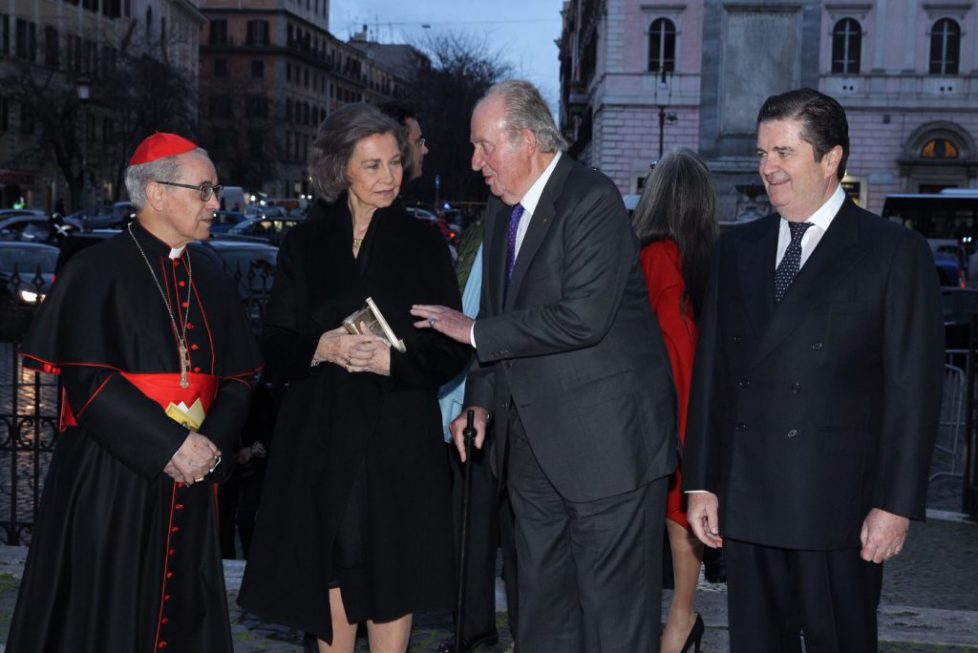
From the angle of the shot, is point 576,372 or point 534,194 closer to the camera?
point 576,372

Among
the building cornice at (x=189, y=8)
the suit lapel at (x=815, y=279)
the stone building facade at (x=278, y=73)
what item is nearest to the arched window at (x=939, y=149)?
the stone building facade at (x=278, y=73)

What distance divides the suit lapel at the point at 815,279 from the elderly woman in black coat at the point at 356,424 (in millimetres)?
1204

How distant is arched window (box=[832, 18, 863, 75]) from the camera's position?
52656 mm

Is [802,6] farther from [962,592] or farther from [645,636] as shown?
[645,636]

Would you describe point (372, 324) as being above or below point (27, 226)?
below

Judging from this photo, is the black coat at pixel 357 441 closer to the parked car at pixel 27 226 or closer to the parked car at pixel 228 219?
the parked car at pixel 27 226

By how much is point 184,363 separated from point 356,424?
642mm

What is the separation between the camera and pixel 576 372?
402 cm

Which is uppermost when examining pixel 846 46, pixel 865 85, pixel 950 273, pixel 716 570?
pixel 846 46


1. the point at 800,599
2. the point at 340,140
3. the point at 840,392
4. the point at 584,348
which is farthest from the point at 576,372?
the point at 340,140

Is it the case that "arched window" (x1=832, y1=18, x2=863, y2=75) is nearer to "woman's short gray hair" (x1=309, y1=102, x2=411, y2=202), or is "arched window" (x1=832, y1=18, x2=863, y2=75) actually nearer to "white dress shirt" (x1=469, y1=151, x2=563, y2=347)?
"woman's short gray hair" (x1=309, y1=102, x2=411, y2=202)

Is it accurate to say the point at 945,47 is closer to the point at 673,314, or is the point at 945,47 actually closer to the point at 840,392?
the point at 673,314

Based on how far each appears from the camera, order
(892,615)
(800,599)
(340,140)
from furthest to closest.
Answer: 1. (892,615)
2. (340,140)
3. (800,599)

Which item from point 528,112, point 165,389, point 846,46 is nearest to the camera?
point 165,389
